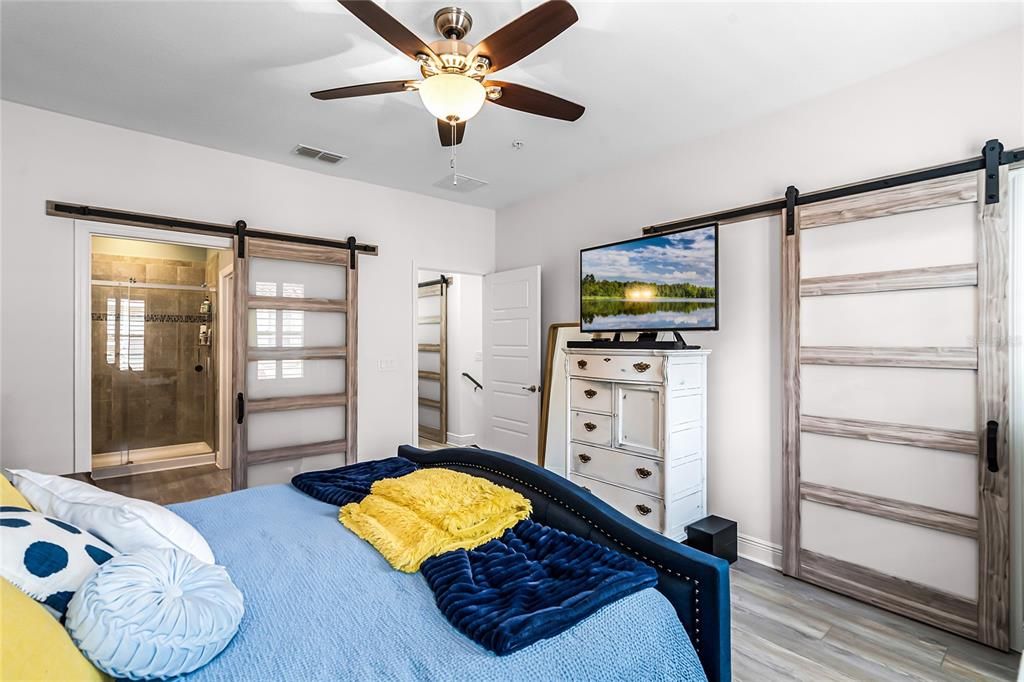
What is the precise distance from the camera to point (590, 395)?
133 inches

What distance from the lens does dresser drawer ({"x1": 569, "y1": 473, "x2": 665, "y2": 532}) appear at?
9.81ft

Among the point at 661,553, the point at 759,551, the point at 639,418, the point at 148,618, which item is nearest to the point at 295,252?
the point at 639,418

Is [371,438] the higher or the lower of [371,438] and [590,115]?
the lower

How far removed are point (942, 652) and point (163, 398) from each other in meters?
6.53

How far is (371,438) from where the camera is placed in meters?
4.32

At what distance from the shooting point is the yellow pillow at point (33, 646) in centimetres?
71

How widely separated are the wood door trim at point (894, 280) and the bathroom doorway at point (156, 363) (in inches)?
199

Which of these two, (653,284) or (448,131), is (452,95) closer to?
(448,131)

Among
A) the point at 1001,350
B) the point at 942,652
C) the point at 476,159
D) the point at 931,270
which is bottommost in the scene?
the point at 942,652

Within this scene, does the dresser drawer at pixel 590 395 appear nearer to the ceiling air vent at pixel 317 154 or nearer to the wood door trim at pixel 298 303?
the wood door trim at pixel 298 303

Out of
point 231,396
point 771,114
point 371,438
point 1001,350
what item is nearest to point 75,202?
point 231,396

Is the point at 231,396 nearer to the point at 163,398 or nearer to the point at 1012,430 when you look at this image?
the point at 163,398

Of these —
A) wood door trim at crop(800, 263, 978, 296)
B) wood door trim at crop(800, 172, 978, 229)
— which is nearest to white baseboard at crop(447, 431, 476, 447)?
wood door trim at crop(800, 263, 978, 296)

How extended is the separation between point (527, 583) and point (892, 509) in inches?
88.0
